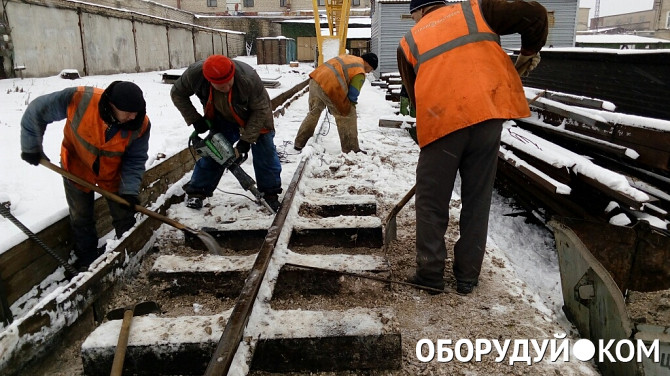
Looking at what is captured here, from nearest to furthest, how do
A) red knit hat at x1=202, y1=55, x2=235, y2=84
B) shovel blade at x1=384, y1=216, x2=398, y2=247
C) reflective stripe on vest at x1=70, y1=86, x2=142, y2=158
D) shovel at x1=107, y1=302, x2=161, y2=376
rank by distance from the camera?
shovel at x1=107, y1=302, x2=161, y2=376 < reflective stripe on vest at x1=70, y1=86, x2=142, y2=158 < shovel blade at x1=384, y1=216, x2=398, y2=247 < red knit hat at x1=202, y1=55, x2=235, y2=84

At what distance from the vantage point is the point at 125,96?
3.06 metres

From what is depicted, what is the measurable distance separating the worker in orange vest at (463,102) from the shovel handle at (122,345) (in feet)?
5.55

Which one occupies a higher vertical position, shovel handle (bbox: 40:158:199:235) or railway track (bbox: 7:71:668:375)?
shovel handle (bbox: 40:158:199:235)

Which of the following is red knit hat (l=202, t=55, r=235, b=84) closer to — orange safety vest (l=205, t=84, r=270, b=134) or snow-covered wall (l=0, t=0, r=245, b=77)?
orange safety vest (l=205, t=84, r=270, b=134)

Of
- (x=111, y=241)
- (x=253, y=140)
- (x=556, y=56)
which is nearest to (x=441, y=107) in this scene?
(x=253, y=140)

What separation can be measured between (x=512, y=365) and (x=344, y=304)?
0.97 metres

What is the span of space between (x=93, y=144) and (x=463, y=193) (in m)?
2.56

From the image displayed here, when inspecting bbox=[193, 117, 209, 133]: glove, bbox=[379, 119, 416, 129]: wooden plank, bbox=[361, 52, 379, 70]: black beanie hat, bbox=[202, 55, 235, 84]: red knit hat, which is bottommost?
bbox=[379, 119, 416, 129]: wooden plank

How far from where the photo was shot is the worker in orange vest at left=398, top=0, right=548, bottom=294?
259 cm

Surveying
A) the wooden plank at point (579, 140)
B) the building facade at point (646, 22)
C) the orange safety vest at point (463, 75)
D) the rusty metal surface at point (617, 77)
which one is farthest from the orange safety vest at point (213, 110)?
the building facade at point (646, 22)

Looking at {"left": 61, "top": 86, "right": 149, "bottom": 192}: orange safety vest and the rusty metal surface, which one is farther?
the rusty metal surface

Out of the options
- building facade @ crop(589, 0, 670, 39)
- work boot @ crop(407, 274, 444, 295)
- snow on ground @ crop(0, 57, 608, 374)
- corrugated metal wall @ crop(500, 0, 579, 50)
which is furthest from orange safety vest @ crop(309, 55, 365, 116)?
building facade @ crop(589, 0, 670, 39)

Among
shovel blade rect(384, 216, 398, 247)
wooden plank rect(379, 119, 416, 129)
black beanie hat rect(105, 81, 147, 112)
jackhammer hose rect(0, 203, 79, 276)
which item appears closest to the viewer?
jackhammer hose rect(0, 203, 79, 276)

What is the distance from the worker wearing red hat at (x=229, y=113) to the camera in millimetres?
3932
